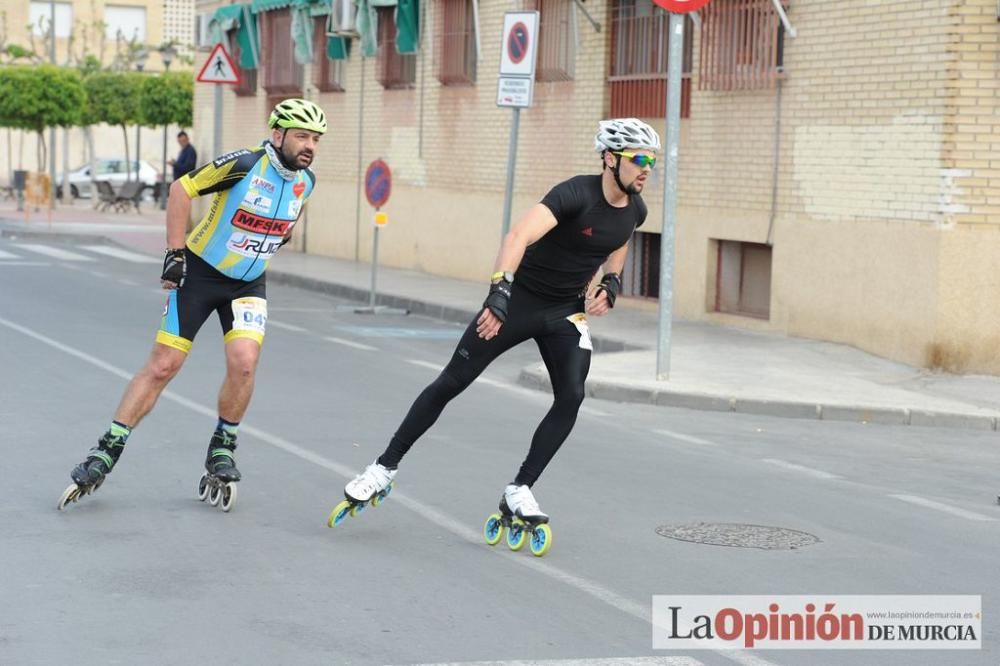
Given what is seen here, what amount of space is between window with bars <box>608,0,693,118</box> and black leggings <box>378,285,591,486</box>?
12217 mm

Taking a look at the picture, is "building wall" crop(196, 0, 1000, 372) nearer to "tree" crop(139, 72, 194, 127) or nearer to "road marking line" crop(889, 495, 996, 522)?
"road marking line" crop(889, 495, 996, 522)

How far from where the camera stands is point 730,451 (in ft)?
36.7

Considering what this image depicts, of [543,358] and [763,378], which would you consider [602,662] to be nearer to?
[543,358]

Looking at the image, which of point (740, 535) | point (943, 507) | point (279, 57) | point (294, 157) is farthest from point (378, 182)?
point (740, 535)

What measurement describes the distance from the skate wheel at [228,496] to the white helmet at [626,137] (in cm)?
231

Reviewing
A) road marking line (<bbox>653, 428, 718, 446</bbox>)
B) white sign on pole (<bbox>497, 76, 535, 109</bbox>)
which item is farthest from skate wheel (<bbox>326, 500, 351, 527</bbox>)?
white sign on pole (<bbox>497, 76, 535, 109</bbox>)

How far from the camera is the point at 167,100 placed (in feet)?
164

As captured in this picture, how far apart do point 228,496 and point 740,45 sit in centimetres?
1150

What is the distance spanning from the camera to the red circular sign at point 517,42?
61.7 feet

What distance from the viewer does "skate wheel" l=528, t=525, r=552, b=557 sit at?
7.61 m

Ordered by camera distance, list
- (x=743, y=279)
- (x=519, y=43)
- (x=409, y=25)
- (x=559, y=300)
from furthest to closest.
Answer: (x=409, y=25), (x=743, y=279), (x=519, y=43), (x=559, y=300)

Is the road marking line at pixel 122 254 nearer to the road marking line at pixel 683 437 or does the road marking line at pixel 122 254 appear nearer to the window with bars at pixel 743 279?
the window with bars at pixel 743 279

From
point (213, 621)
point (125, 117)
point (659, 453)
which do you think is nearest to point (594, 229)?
point (213, 621)

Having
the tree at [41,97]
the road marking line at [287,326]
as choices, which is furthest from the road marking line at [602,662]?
the tree at [41,97]
